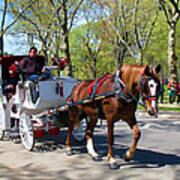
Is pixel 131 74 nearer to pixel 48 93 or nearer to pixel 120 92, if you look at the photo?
pixel 120 92

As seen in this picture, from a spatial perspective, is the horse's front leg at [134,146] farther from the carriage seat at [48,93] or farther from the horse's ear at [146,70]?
the carriage seat at [48,93]

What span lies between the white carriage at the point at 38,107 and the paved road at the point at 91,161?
46cm

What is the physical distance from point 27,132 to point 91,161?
2.09m

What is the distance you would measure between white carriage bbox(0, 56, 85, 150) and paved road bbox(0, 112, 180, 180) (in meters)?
0.46

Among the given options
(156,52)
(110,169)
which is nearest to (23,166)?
(110,169)

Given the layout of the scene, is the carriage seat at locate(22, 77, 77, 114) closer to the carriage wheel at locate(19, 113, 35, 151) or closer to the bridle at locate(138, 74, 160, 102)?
the carriage wheel at locate(19, 113, 35, 151)

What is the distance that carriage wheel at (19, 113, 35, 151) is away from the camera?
Result: 694 cm

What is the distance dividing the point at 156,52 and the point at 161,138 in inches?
1457

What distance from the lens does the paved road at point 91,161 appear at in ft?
16.4

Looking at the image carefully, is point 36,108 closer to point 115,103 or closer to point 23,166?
point 23,166

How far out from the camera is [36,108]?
7.33 metres

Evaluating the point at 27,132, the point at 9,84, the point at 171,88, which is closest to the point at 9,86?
the point at 9,84

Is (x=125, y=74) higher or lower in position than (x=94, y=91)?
higher

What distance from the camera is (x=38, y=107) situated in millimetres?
7352
